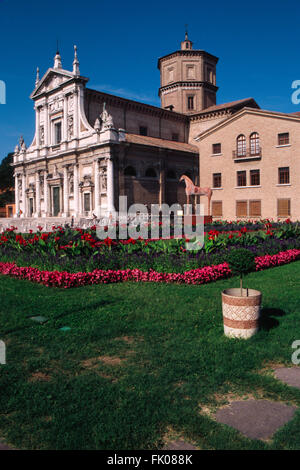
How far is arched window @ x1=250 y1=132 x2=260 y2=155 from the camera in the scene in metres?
32.7

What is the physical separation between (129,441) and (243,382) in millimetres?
1711

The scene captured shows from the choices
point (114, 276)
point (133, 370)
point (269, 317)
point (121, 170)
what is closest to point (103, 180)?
point (121, 170)

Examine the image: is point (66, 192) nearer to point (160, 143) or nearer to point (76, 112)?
point (76, 112)

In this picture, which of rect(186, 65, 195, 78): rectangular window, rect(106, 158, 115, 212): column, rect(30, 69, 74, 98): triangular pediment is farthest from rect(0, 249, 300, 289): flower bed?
rect(186, 65, 195, 78): rectangular window

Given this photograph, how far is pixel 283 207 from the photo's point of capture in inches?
1225

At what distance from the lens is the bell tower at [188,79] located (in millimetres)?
45031

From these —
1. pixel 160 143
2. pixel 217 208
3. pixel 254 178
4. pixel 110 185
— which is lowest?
pixel 217 208

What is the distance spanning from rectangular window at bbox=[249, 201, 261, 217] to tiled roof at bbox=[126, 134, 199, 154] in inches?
425

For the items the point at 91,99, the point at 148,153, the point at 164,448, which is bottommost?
the point at 164,448

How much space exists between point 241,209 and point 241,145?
19.6 ft

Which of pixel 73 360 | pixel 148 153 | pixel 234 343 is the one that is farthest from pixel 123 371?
pixel 148 153

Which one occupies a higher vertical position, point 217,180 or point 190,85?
point 190,85

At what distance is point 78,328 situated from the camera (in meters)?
6.40

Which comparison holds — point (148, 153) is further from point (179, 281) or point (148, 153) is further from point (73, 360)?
point (73, 360)
